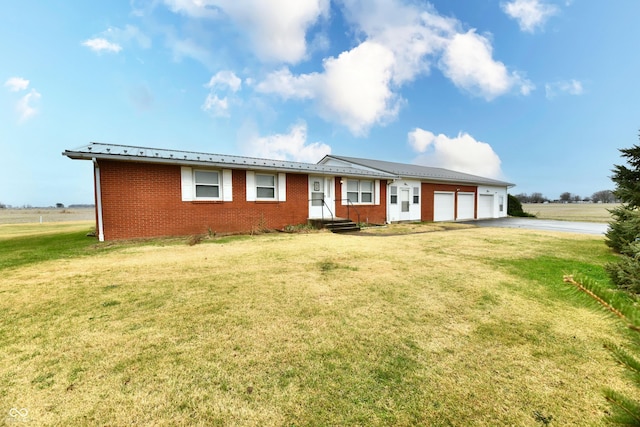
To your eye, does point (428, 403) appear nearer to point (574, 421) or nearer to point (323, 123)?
point (574, 421)

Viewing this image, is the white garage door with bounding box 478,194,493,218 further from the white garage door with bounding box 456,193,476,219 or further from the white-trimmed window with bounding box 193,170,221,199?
the white-trimmed window with bounding box 193,170,221,199

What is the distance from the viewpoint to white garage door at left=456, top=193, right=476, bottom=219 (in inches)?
794

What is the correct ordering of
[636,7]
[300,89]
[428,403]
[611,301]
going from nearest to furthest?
1. [611,301]
2. [428,403]
3. [636,7]
4. [300,89]

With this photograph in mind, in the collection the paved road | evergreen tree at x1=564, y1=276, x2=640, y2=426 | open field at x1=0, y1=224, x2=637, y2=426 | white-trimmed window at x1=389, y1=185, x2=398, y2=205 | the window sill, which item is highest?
white-trimmed window at x1=389, y1=185, x2=398, y2=205

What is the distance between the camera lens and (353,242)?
902cm

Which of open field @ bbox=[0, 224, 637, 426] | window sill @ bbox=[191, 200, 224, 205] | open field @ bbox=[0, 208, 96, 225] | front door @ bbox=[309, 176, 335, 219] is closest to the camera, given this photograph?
open field @ bbox=[0, 224, 637, 426]

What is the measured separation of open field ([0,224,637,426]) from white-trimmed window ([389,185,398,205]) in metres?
11.4

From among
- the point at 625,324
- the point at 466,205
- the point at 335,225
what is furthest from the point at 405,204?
the point at 625,324

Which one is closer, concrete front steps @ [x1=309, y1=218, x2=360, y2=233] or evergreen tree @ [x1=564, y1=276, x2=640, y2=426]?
evergreen tree @ [x1=564, y1=276, x2=640, y2=426]

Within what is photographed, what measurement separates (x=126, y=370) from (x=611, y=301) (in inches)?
127

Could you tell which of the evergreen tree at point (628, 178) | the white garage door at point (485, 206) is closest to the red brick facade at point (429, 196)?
the white garage door at point (485, 206)

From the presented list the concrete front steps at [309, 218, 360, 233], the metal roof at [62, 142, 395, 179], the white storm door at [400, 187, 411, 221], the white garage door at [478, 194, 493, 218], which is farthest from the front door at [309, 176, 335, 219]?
the white garage door at [478, 194, 493, 218]

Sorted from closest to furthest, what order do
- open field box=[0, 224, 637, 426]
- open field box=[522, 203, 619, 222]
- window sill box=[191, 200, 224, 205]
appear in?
open field box=[0, 224, 637, 426] < window sill box=[191, 200, 224, 205] < open field box=[522, 203, 619, 222]

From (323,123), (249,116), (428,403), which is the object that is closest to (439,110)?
(323,123)
